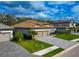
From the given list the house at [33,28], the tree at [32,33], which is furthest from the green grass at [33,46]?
the house at [33,28]

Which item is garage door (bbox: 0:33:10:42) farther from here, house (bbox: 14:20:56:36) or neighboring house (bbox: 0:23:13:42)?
house (bbox: 14:20:56:36)

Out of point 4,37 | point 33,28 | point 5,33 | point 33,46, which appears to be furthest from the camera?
point 33,28

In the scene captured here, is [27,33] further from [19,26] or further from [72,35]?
[72,35]

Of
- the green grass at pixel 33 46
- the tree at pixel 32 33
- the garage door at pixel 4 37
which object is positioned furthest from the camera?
the tree at pixel 32 33

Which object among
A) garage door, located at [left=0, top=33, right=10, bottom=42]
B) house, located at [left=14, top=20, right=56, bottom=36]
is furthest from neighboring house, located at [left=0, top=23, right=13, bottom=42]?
house, located at [left=14, top=20, right=56, bottom=36]

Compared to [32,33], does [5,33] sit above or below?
above

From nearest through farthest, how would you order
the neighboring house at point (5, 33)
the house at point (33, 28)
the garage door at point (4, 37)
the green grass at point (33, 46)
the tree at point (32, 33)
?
the green grass at point (33, 46)
the garage door at point (4, 37)
the neighboring house at point (5, 33)
the tree at point (32, 33)
the house at point (33, 28)

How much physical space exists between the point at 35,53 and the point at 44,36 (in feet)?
56.0

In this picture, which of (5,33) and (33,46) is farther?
(5,33)

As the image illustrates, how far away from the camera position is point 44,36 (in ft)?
132

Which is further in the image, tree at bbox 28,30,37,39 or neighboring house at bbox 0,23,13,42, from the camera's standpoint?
tree at bbox 28,30,37,39

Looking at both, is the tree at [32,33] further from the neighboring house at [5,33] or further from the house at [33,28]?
the neighboring house at [5,33]

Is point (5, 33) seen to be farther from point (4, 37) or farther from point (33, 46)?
point (33, 46)

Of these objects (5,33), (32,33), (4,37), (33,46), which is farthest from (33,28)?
(33,46)
